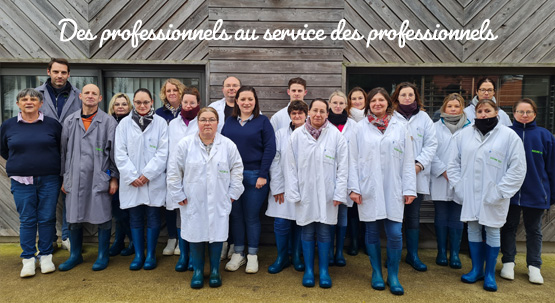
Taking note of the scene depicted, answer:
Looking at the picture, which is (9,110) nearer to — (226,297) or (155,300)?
(155,300)

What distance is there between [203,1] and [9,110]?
2.95 m

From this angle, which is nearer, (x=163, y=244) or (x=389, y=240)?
(x=389, y=240)

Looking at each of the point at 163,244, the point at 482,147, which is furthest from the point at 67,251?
the point at 482,147

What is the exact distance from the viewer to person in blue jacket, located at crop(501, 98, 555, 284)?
3.52 m

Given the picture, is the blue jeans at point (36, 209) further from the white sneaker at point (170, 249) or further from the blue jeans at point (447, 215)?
the blue jeans at point (447, 215)

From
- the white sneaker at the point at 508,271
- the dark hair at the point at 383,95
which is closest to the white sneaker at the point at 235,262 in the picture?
the dark hair at the point at 383,95

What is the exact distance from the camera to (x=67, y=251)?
4457 mm

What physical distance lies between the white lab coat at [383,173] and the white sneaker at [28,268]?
10.6 feet

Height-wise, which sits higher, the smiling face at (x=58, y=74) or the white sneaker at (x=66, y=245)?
the smiling face at (x=58, y=74)

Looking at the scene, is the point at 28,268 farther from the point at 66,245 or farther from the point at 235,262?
the point at 235,262

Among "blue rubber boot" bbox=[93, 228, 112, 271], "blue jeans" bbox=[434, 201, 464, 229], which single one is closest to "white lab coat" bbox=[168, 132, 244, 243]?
"blue rubber boot" bbox=[93, 228, 112, 271]

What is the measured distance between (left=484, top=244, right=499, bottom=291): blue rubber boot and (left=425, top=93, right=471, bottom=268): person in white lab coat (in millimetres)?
518

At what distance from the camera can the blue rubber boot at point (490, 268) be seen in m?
3.44

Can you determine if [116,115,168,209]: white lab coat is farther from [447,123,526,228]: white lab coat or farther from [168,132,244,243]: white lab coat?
[447,123,526,228]: white lab coat
